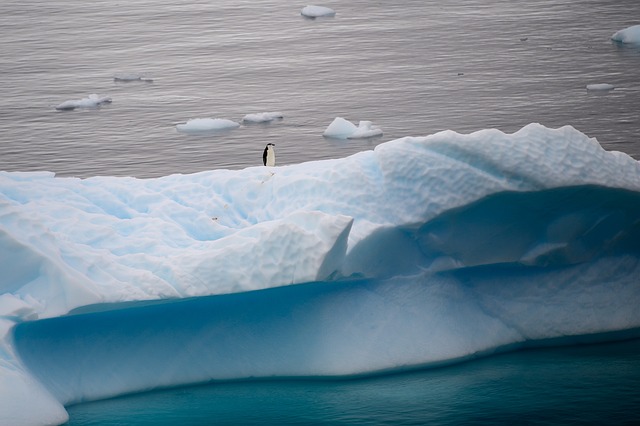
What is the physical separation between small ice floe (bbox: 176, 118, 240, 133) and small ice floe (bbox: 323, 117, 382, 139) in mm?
2220

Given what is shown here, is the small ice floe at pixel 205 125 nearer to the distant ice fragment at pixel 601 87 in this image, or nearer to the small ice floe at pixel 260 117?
the small ice floe at pixel 260 117

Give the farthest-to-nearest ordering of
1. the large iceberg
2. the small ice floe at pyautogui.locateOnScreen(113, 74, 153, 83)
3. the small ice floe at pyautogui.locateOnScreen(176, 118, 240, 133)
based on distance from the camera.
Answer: the small ice floe at pyautogui.locateOnScreen(113, 74, 153, 83) → the small ice floe at pyautogui.locateOnScreen(176, 118, 240, 133) → the large iceberg

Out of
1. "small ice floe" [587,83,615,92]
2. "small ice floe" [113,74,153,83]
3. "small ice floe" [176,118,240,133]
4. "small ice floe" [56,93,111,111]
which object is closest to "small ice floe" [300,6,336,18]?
"small ice floe" [113,74,153,83]

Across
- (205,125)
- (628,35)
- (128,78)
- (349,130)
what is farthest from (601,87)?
(128,78)

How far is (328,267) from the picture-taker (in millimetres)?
10273

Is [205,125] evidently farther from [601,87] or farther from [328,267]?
[328,267]

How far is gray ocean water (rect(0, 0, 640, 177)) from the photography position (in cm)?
2075

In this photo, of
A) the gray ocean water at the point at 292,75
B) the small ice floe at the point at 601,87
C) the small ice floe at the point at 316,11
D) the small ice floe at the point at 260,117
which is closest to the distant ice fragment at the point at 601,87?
the small ice floe at the point at 601,87

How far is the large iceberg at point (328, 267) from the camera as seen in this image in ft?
33.5

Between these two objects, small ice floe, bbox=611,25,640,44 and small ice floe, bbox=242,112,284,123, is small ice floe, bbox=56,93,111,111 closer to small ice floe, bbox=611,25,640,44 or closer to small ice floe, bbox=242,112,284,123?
small ice floe, bbox=242,112,284,123

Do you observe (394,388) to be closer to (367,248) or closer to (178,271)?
(367,248)

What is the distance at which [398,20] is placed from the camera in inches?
1180

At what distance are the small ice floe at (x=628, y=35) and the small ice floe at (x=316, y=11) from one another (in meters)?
8.15

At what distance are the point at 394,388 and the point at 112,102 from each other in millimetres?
14730
